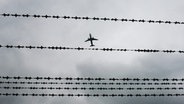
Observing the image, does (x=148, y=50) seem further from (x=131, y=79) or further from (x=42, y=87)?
(x=42, y=87)

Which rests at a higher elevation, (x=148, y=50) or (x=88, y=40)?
(x=88, y=40)

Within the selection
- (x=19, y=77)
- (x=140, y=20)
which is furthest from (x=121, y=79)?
(x=19, y=77)

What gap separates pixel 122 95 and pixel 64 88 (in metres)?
3.06

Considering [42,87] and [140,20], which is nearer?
[140,20]

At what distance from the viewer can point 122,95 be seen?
19672 mm

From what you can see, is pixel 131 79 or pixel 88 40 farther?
pixel 88 40

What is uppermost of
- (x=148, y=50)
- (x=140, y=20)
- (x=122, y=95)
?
(x=140, y=20)

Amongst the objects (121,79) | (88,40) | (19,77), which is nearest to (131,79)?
(121,79)

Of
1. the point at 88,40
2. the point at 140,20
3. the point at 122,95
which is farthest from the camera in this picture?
the point at 88,40

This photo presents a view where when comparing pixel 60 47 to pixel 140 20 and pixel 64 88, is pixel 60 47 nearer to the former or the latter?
pixel 64 88

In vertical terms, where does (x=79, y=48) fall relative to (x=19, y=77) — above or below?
above

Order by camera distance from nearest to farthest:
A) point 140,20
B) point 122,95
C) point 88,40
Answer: point 140,20 < point 122,95 < point 88,40

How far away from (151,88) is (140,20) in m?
4.21

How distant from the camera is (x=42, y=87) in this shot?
19984 millimetres
